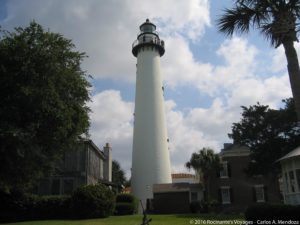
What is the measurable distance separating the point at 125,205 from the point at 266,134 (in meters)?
15.9

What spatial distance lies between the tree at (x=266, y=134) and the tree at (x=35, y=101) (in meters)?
21.2

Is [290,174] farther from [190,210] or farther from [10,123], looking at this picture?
[10,123]

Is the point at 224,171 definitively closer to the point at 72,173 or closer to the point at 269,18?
the point at 72,173

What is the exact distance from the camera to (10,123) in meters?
19.6

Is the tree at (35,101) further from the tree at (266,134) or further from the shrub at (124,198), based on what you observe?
the tree at (266,134)

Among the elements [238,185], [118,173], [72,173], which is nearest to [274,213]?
[72,173]

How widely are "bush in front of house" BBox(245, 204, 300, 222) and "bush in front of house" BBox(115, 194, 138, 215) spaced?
17.8 m


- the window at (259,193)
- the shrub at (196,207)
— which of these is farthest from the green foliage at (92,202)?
the window at (259,193)

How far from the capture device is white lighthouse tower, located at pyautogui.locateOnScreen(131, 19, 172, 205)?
41.9 metres

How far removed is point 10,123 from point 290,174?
59.1 feet

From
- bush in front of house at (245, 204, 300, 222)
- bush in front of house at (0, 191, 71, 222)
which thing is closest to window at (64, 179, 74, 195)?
bush in front of house at (0, 191, 71, 222)

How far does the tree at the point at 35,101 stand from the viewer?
19.8m

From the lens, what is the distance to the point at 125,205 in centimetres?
3269

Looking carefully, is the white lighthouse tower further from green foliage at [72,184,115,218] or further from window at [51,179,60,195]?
green foliage at [72,184,115,218]
